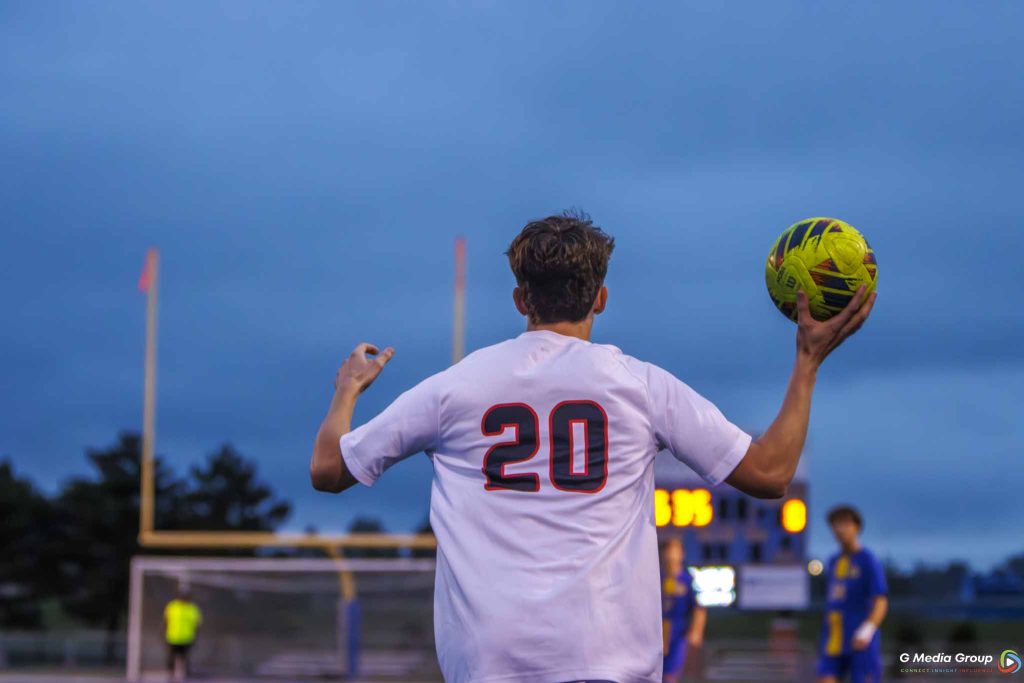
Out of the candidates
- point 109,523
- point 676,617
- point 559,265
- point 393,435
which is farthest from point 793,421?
point 109,523

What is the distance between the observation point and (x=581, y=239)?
2873 millimetres

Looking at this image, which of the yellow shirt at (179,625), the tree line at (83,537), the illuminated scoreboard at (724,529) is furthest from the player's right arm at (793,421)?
the tree line at (83,537)

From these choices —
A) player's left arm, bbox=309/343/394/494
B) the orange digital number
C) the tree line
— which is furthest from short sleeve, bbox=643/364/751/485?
the tree line

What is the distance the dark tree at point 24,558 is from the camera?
2371 inches

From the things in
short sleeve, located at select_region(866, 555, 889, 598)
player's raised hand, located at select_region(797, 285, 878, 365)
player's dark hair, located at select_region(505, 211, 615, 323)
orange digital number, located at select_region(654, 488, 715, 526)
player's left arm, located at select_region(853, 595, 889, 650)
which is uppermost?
player's dark hair, located at select_region(505, 211, 615, 323)

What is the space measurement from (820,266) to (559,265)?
68 cm

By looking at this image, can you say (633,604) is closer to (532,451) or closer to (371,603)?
(532,451)

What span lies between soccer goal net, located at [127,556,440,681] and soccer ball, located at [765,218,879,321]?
2002cm

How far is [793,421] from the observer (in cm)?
282

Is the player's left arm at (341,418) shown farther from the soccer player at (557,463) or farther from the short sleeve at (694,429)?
the short sleeve at (694,429)

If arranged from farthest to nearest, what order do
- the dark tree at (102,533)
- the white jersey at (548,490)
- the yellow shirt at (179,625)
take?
the dark tree at (102,533) < the yellow shirt at (179,625) < the white jersey at (548,490)

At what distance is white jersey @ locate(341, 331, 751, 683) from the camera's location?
2.72 meters

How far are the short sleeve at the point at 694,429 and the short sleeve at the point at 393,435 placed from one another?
459mm

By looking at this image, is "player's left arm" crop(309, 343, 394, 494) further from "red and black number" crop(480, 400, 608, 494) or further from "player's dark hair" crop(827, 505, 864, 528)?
"player's dark hair" crop(827, 505, 864, 528)
